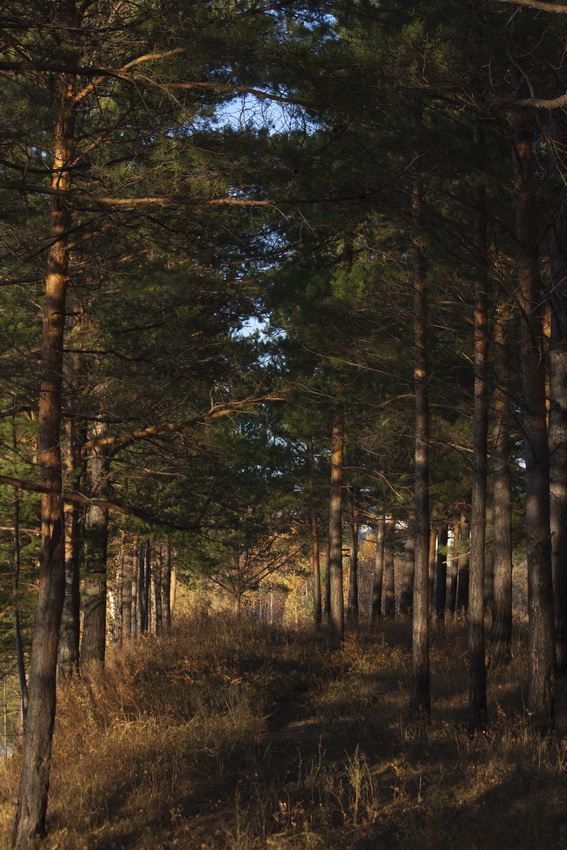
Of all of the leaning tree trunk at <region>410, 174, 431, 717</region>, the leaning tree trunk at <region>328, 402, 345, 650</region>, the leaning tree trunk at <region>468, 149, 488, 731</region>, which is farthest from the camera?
the leaning tree trunk at <region>328, 402, 345, 650</region>

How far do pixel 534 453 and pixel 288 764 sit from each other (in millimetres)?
4925

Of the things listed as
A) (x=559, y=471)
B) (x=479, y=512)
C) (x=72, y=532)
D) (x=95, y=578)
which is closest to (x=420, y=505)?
(x=479, y=512)

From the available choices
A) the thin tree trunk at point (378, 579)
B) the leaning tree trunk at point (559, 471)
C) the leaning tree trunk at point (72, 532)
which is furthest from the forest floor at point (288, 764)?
the thin tree trunk at point (378, 579)

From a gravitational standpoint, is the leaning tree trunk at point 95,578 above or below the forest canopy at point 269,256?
below

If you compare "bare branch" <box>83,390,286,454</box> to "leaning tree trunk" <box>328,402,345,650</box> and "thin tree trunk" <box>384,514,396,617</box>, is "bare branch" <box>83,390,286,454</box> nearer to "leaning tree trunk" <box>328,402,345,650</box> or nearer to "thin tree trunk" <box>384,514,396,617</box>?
"leaning tree trunk" <box>328,402,345,650</box>

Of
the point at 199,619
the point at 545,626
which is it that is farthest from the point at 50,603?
the point at 199,619

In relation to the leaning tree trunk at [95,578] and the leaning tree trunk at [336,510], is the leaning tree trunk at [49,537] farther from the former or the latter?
the leaning tree trunk at [336,510]

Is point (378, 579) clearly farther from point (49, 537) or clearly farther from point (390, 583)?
point (49, 537)

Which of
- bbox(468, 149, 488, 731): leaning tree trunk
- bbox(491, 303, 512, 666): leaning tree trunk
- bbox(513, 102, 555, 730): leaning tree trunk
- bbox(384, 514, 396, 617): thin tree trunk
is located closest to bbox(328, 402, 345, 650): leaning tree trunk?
bbox(491, 303, 512, 666): leaning tree trunk

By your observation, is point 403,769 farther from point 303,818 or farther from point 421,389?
point 421,389

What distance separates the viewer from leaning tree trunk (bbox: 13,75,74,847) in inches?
273

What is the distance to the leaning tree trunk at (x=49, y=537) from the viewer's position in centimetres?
695

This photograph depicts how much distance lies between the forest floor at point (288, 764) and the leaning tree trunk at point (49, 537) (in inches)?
17.5

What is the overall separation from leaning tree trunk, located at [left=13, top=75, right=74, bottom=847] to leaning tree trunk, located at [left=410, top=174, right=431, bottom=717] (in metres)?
4.93
